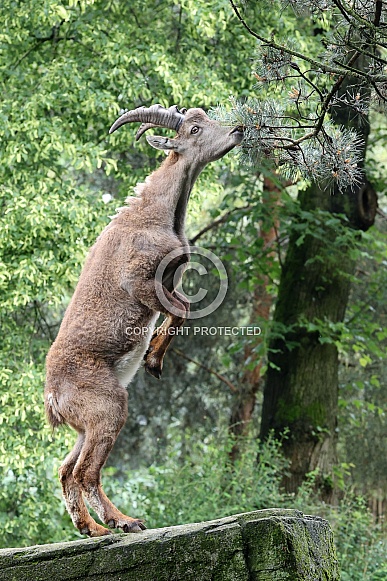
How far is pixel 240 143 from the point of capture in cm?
523

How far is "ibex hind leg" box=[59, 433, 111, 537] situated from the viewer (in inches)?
195

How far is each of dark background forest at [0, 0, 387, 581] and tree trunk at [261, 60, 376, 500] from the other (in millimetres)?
19

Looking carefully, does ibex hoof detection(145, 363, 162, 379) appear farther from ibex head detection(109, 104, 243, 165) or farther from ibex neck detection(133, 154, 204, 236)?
ibex head detection(109, 104, 243, 165)

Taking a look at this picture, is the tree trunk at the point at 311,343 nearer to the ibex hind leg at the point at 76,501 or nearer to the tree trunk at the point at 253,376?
the tree trunk at the point at 253,376

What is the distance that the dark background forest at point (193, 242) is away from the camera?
970 centimetres

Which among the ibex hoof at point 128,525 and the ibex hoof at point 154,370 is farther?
the ibex hoof at point 154,370

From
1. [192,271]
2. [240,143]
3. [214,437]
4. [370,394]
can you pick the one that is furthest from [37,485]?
[240,143]

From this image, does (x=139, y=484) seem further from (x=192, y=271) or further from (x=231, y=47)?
(x=231, y=47)

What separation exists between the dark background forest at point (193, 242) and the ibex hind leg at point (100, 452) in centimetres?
462

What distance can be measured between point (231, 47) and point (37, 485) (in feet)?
19.9

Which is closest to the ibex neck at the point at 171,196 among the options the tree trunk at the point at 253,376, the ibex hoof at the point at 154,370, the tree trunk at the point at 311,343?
the ibex hoof at the point at 154,370

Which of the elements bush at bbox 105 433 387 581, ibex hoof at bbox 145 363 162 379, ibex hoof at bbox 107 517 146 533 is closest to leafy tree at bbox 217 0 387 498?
bush at bbox 105 433 387 581

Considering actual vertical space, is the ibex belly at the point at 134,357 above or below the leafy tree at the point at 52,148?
below

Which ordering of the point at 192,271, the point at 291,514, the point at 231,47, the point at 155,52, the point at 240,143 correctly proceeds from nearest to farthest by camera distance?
1. the point at 291,514
2. the point at 240,143
3. the point at 155,52
4. the point at 231,47
5. the point at 192,271
